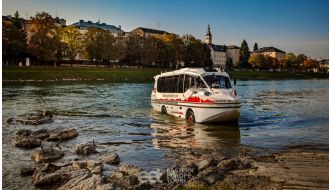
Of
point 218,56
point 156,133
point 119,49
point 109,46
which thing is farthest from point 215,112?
point 218,56

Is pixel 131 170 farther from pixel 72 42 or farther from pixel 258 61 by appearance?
pixel 258 61

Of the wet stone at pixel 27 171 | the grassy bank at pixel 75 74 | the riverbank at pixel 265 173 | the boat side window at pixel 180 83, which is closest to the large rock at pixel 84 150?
the wet stone at pixel 27 171

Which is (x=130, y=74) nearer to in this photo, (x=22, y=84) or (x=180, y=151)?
(x=22, y=84)

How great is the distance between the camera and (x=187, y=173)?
8.26 metres

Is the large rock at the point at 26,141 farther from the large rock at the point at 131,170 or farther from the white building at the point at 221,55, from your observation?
the white building at the point at 221,55

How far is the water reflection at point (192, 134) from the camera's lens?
12.3 meters

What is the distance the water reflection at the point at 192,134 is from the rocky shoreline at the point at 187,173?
5.06 ft

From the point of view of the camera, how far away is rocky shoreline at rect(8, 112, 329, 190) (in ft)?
23.7

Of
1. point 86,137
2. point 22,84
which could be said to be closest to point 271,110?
point 86,137

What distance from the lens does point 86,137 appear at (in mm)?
13336

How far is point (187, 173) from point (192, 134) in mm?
5772

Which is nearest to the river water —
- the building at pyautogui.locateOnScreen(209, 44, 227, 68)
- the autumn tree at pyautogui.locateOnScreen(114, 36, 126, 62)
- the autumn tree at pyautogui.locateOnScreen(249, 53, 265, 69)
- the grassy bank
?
the grassy bank

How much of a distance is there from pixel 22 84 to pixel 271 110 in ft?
79.5

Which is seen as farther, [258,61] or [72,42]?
[258,61]
